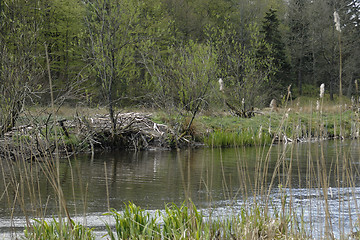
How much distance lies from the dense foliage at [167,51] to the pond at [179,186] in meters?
2.09

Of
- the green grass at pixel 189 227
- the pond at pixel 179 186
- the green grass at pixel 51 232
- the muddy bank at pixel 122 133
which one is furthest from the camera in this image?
the muddy bank at pixel 122 133

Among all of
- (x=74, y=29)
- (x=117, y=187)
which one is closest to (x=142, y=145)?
(x=117, y=187)

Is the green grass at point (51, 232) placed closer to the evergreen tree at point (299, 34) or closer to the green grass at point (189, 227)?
the green grass at point (189, 227)

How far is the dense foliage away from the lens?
542 inches

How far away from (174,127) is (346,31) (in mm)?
29623

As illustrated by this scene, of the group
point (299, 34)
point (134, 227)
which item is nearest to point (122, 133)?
point (134, 227)

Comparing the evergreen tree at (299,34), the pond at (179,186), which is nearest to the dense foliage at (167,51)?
the evergreen tree at (299,34)

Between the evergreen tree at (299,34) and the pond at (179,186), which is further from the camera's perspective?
the evergreen tree at (299,34)

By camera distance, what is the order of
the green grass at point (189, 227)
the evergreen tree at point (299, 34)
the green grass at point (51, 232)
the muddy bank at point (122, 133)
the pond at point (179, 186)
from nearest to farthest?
1. the green grass at point (51, 232)
2. the green grass at point (189, 227)
3. the pond at point (179, 186)
4. the muddy bank at point (122, 133)
5. the evergreen tree at point (299, 34)

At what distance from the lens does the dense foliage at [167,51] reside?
1377 cm

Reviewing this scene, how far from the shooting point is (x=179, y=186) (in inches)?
334

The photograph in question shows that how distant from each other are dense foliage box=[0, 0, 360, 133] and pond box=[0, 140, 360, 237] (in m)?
2.09

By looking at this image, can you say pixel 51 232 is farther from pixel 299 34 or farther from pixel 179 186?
pixel 299 34

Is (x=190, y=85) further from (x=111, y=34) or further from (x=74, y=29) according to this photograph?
(x=74, y=29)
